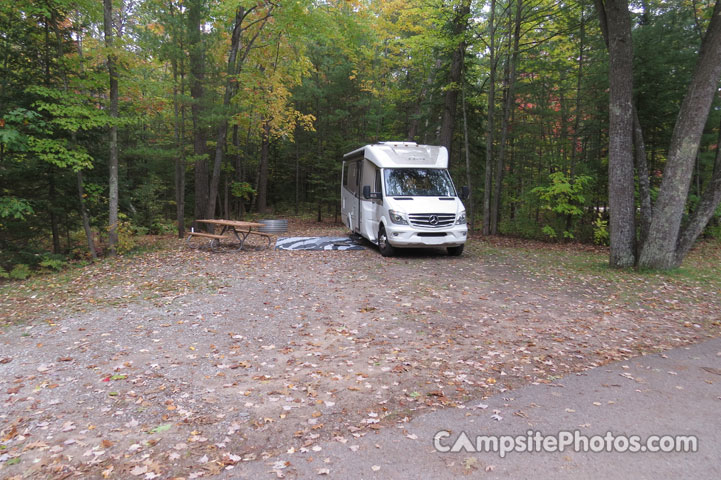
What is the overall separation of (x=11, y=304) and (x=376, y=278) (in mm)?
6511

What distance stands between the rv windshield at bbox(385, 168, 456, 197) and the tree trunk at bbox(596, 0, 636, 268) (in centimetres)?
370

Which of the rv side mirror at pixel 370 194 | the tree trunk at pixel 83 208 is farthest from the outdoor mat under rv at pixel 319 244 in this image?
the tree trunk at pixel 83 208

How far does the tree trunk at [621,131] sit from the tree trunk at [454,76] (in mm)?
6007

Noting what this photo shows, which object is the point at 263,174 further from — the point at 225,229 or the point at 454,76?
the point at 454,76

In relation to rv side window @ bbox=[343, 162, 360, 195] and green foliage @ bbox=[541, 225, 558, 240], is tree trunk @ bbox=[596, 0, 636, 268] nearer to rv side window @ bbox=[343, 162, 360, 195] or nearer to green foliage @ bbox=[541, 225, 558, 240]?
green foliage @ bbox=[541, 225, 558, 240]

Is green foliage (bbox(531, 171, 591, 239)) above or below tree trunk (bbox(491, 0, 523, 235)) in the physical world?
below

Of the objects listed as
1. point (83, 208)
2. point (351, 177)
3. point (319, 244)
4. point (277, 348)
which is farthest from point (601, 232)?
point (83, 208)

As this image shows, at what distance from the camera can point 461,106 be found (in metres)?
16.4

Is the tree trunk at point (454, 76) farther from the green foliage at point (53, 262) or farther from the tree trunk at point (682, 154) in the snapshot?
the green foliage at point (53, 262)

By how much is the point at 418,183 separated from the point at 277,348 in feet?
23.3

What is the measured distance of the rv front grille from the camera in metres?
9.88

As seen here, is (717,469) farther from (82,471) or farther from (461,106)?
(461,106)

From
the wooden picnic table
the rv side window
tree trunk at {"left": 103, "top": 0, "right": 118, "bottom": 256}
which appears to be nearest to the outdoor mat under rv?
the wooden picnic table

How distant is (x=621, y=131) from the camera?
28.6 ft
